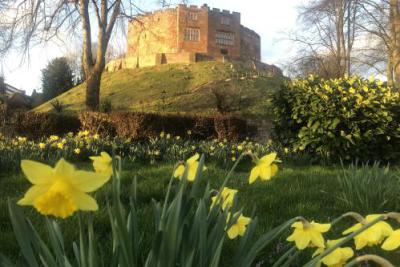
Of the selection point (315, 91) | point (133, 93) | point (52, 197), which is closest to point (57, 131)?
point (315, 91)

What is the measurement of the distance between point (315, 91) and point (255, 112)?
47.4 ft

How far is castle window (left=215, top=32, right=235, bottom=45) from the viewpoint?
40250 mm

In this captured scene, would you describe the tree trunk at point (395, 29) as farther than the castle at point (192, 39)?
No

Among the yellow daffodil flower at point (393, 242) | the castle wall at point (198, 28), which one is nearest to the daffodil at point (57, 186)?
the yellow daffodil flower at point (393, 242)

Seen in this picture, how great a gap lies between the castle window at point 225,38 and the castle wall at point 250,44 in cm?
166

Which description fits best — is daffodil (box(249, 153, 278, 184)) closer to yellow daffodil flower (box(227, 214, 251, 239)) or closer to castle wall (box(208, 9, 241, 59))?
yellow daffodil flower (box(227, 214, 251, 239))

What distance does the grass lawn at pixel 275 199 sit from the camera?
283 centimetres

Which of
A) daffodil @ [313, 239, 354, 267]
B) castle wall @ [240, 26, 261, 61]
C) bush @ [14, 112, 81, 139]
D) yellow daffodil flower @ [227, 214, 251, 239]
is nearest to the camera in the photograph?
daffodil @ [313, 239, 354, 267]

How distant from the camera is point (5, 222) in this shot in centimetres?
304

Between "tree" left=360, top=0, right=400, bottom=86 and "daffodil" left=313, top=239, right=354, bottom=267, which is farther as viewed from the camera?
"tree" left=360, top=0, right=400, bottom=86

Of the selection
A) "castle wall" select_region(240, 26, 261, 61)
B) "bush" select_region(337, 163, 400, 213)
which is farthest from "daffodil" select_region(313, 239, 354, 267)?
"castle wall" select_region(240, 26, 261, 61)

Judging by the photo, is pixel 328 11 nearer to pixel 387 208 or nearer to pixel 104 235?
pixel 387 208

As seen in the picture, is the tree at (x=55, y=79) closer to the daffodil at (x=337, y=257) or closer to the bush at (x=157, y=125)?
the bush at (x=157, y=125)

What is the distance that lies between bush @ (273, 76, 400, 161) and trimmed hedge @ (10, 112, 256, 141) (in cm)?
334
